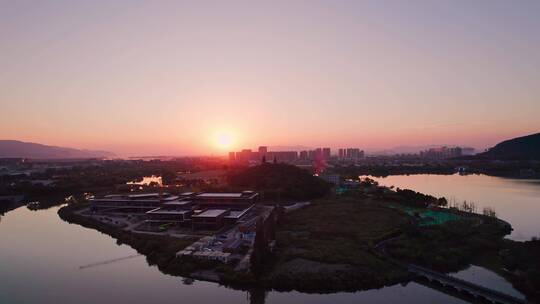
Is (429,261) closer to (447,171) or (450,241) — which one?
(450,241)

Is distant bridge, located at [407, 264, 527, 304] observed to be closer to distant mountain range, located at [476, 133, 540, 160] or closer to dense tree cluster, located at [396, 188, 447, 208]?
dense tree cluster, located at [396, 188, 447, 208]

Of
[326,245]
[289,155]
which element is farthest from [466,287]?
[289,155]

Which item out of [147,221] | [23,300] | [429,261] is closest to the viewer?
[23,300]

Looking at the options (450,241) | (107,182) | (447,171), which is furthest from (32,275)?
(447,171)

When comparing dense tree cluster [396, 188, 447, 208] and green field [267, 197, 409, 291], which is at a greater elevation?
dense tree cluster [396, 188, 447, 208]

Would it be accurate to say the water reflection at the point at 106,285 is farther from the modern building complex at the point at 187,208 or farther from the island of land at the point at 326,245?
the modern building complex at the point at 187,208

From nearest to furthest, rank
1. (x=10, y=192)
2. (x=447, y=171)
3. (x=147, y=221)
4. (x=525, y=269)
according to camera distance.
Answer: (x=525, y=269) → (x=147, y=221) → (x=10, y=192) → (x=447, y=171)

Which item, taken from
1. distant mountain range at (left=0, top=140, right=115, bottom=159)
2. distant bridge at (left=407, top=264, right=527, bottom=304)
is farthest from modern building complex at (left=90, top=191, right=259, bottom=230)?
distant mountain range at (left=0, top=140, right=115, bottom=159)
